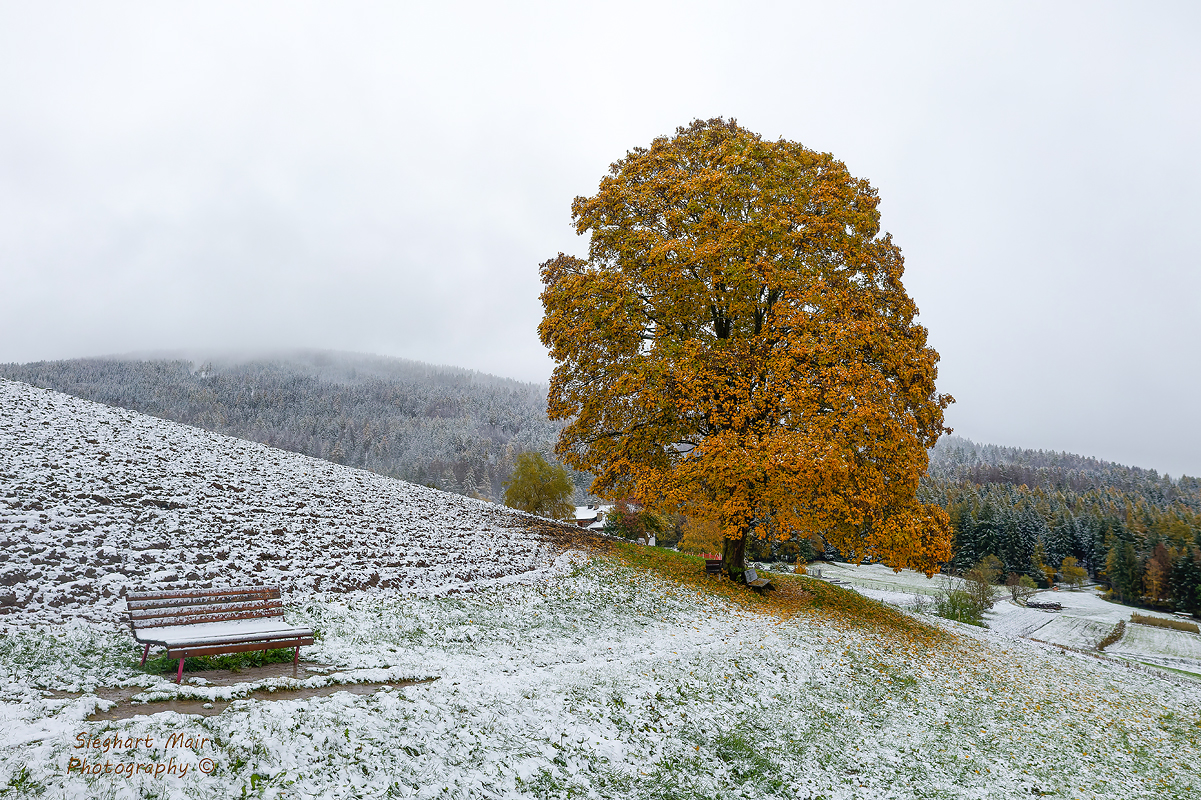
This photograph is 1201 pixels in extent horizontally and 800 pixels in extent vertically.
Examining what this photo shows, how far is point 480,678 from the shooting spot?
24.3 feet

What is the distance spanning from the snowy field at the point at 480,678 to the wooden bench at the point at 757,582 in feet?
3.09

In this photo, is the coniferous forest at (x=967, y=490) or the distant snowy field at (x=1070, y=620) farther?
the coniferous forest at (x=967, y=490)

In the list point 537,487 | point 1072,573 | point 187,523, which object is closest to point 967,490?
point 1072,573

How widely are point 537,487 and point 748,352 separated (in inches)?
1083

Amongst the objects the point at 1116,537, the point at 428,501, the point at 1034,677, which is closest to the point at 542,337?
the point at 428,501

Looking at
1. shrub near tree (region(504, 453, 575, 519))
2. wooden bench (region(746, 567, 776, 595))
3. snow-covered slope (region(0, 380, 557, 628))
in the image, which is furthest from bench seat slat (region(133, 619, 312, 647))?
shrub near tree (region(504, 453, 575, 519))

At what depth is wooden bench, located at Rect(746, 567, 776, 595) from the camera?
16.5m

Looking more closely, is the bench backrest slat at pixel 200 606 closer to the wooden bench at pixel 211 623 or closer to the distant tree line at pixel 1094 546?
the wooden bench at pixel 211 623

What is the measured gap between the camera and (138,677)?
626cm

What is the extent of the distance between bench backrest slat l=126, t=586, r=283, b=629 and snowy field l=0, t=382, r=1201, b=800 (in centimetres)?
54

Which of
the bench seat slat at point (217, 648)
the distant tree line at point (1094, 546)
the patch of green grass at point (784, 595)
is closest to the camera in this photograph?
the bench seat slat at point (217, 648)

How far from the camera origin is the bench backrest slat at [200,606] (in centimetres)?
715

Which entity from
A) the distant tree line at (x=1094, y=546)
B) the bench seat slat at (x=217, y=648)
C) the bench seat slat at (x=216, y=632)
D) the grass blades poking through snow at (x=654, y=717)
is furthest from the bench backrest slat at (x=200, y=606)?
the distant tree line at (x=1094, y=546)

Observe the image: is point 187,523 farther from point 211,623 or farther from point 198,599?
point 211,623
